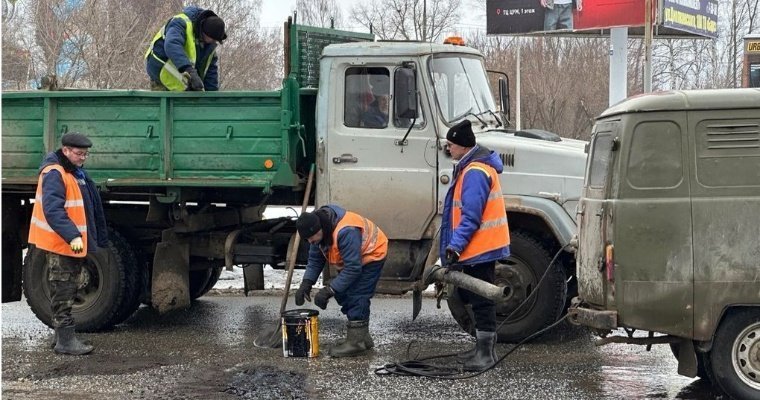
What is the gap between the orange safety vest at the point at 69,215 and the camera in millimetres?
7582

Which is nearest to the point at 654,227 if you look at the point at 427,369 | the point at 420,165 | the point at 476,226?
the point at 476,226

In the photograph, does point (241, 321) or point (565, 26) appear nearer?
point (241, 321)

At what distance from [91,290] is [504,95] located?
404cm

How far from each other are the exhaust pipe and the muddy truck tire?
294 cm

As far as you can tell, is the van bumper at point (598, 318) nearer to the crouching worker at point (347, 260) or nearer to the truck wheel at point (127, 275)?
the crouching worker at point (347, 260)

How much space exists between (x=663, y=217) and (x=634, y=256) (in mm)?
295

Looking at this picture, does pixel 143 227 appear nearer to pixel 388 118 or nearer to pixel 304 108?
pixel 304 108

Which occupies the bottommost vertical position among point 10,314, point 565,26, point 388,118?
point 10,314

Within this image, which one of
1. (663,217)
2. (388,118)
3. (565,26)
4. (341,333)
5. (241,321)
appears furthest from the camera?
(565,26)

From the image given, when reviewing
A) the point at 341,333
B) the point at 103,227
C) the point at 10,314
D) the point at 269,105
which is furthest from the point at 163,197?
the point at 10,314

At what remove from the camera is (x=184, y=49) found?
8.56 meters

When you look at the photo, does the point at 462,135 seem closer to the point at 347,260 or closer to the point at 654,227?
the point at 347,260

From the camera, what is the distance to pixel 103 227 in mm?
7914

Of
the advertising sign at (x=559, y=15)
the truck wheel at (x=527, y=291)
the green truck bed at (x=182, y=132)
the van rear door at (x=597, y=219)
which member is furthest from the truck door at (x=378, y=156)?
the advertising sign at (x=559, y=15)
